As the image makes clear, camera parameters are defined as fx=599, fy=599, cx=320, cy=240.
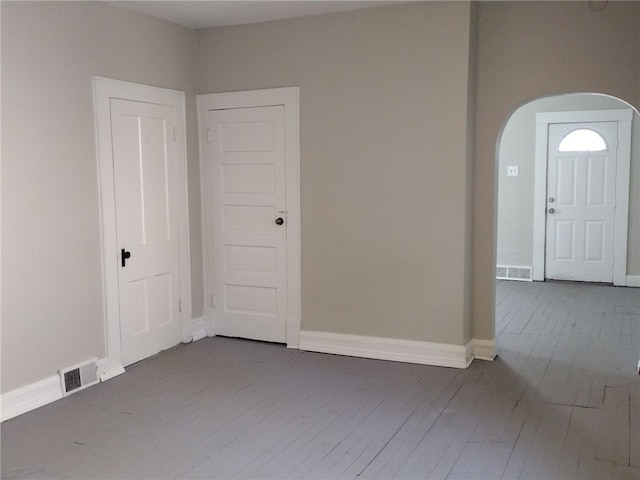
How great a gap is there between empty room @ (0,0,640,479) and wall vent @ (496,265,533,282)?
6.43 ft

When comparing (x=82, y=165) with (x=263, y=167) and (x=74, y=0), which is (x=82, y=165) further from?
(x=263, y=167)

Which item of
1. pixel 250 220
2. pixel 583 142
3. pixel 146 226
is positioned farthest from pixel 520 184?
pixel 146 226

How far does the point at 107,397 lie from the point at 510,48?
3.61 metres

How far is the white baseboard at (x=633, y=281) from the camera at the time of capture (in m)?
7.08

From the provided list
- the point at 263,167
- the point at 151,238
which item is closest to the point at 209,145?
the point at 263,167

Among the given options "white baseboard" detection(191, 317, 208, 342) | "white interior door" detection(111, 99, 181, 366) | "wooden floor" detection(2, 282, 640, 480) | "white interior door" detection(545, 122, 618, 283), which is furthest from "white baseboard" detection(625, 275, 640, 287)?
"white interior door" detection(111, 99, 181, 366)

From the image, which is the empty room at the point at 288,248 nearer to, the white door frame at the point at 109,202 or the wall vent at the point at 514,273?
the white door frame at the point at 109,202

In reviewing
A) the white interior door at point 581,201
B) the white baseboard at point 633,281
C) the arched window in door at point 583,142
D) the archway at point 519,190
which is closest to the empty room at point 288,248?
the white baseboard at point 633,281

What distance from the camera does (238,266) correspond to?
500 cm

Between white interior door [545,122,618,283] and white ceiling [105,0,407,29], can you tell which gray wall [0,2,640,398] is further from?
white interior door [545,122,618,283]

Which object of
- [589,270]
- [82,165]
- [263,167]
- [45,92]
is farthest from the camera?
[589,270]

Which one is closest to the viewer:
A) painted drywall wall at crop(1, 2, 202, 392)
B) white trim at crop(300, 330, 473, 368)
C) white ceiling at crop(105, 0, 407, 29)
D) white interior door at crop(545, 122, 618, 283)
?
painted drywall wall at crop(1, 2, 202, 392)

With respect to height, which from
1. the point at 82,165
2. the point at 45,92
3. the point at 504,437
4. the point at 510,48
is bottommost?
the point at 504,437

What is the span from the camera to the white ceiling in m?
4.14
